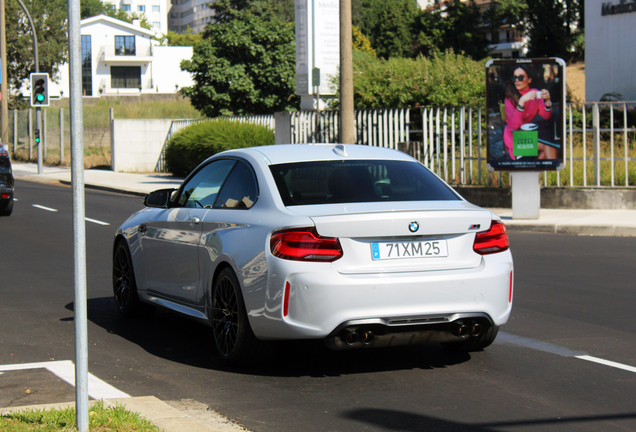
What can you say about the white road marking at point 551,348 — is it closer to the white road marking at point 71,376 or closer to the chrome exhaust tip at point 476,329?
the chrome exhaust tip at point 476,329

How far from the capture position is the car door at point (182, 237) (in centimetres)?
645

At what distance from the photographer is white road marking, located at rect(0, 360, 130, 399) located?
5.06 meters

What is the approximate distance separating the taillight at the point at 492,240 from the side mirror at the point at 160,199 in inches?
110

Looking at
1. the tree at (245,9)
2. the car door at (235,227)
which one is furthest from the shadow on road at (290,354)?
the tree at (245,9)

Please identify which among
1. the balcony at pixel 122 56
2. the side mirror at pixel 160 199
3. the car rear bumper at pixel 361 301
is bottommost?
the car rear bumper at pixel 361 301

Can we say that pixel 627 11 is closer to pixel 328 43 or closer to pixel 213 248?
pixel 328 43

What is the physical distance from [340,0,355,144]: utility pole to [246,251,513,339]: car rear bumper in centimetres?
1194

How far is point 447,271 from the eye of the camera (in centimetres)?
549

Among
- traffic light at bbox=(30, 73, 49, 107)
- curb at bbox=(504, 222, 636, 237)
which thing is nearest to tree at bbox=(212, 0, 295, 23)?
traffic light at bbox=(30, 73, 49, 107)

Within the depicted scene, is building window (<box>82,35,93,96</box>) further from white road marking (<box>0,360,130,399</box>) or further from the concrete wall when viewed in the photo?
white road marking (<box>0,360,130,399</box>)

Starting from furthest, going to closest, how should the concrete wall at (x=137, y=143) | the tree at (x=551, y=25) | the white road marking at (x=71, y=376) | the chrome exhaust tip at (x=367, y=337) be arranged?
the tree at (x=551, y=25) → the concrete wall at (x=137, y=143) → the chrome exhaust tip at (x=367, y=337) → the white road marking at (x=71, y=376)

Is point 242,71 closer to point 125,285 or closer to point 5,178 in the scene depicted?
point 5,178

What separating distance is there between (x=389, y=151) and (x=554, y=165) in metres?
10.1

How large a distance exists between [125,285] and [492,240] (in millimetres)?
3554
